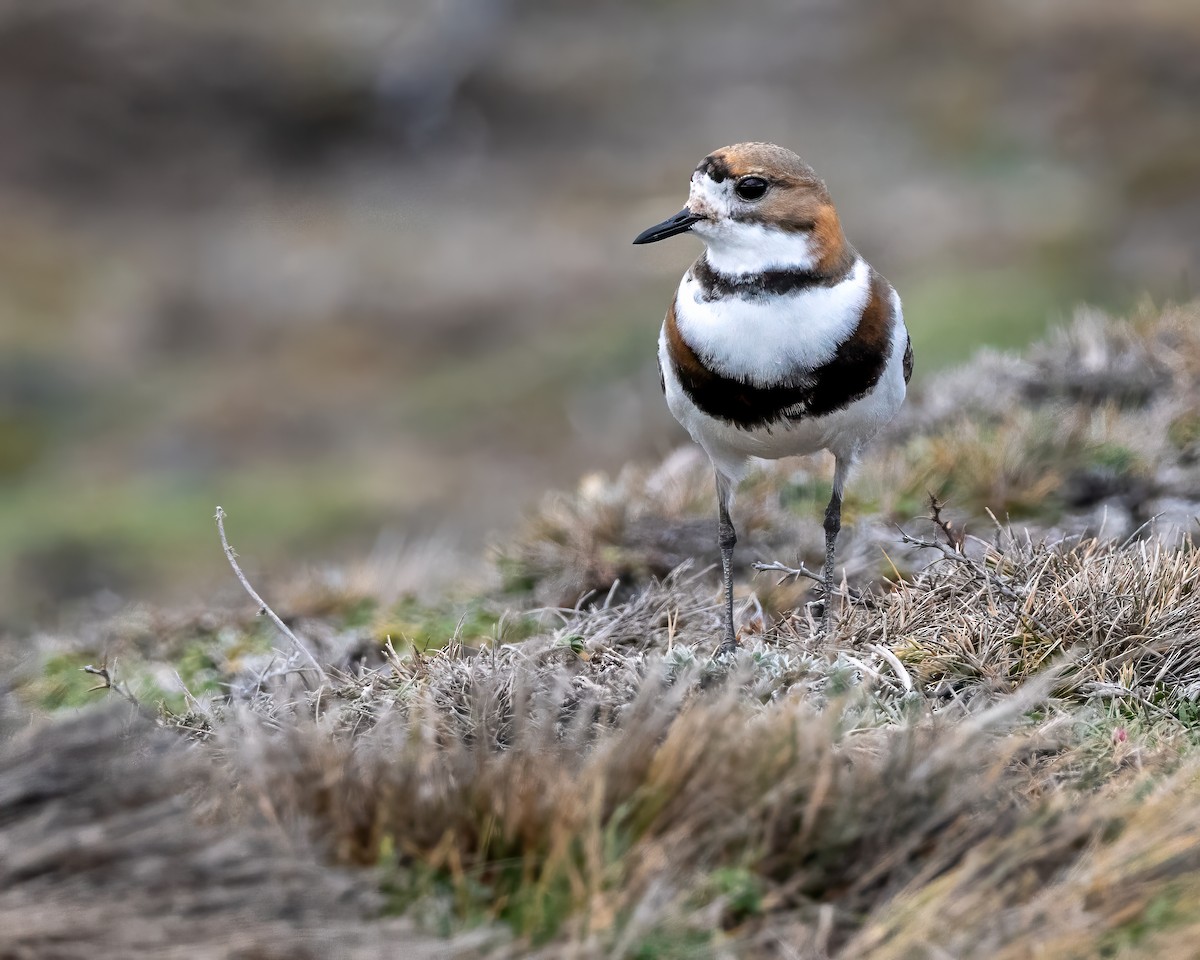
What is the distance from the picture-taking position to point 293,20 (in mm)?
30359

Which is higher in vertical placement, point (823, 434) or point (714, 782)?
point (823, 434)

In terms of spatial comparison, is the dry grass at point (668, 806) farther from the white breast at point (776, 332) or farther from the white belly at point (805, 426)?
the white breast at point (776, 332)

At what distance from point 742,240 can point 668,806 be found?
2.08 meters

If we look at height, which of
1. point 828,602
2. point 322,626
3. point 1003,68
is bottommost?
point 322,626

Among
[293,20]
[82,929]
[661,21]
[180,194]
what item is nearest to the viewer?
[82,929]

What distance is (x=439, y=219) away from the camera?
26922mm

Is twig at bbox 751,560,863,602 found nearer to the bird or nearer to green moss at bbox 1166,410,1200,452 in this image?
the bird

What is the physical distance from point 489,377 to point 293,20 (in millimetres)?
14611

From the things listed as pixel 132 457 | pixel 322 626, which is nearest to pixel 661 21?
pixel 132 457

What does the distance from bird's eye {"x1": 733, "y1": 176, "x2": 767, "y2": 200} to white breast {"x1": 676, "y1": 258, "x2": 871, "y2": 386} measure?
1.16ft

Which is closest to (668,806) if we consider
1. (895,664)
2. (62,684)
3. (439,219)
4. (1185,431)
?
(895,664)

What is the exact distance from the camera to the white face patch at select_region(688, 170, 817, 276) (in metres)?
4.63

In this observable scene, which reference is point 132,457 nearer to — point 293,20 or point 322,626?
point 322,626

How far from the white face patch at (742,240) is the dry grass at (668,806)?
1.24m
